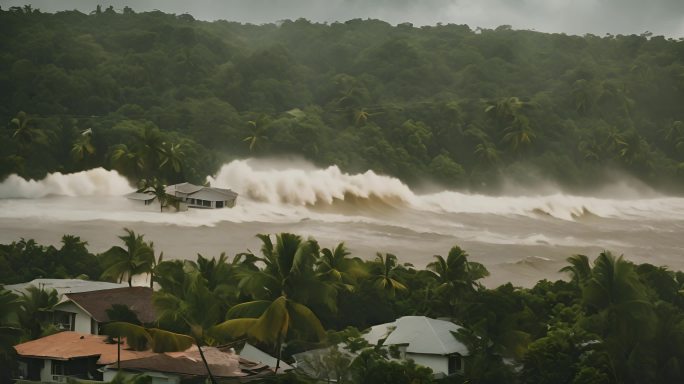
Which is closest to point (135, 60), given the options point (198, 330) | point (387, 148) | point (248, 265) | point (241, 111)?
point (241, 111)

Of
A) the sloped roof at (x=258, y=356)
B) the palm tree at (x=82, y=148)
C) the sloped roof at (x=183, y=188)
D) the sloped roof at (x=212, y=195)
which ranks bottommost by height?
the sloped roof at (x=258, y=356)

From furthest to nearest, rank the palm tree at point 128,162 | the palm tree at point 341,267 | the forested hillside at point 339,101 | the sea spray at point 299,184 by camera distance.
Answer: the forested hillside at point 339,101 < the sea spray at point 299,184 < the palm tree at point 128,162 < the palm tree at point 341,267

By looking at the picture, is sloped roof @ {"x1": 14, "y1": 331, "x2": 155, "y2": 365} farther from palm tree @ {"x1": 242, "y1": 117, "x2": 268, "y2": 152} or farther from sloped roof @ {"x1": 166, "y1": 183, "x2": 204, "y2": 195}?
palm tree @ {"x1": 242, "y1": 117, "x2": 268, "y2": 152}

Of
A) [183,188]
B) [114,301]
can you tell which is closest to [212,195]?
[183,188]

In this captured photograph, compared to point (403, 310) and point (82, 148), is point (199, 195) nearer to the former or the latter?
point (82, 148)

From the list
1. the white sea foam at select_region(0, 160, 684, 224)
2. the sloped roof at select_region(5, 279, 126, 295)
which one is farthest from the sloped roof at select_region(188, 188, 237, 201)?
the sloped roof at select_region(5, 279, 126, 295)

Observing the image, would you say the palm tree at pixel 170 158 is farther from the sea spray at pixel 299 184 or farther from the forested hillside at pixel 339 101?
the sea spray at pixel 299 184

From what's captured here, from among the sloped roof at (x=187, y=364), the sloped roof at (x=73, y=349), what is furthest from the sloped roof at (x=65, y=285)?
the sloped roof at (x=187, y=364)
